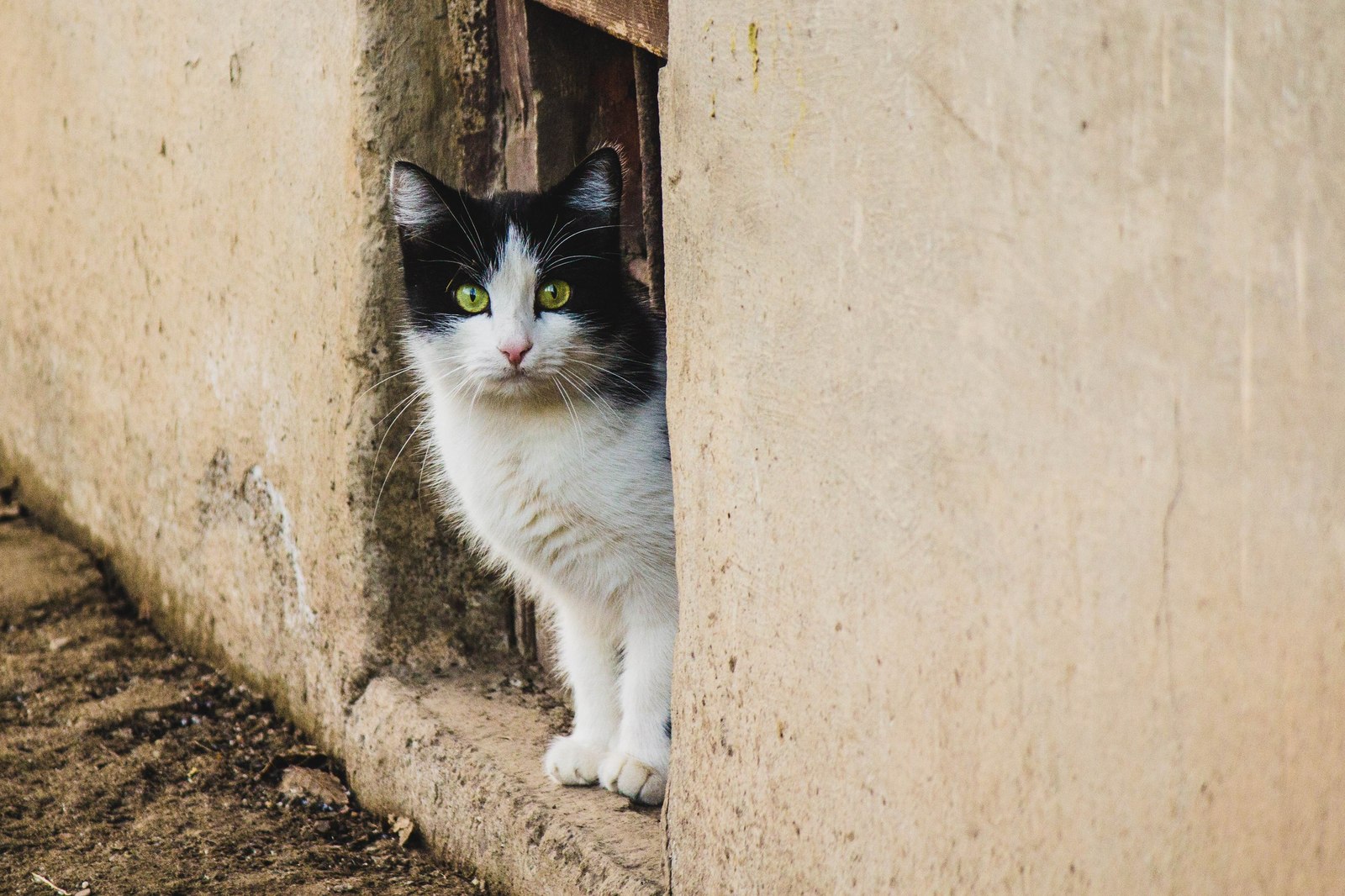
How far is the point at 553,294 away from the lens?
2434 millimetres

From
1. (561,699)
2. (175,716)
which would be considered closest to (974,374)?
(561,699)

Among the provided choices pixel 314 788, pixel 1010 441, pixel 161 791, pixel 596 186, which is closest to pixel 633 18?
pixel 596 186

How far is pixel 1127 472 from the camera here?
3.79ft

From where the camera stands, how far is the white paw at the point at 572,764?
2375mm

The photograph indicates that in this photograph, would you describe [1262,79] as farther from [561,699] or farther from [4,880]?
[4,880]

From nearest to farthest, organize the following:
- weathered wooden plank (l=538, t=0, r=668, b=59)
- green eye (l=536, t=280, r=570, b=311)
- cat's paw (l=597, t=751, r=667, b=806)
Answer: weathered wooden plank (l=538, t=0, r=668, b=59)
cat's paw (l=597, t=751, r=667, b=806)
green eye (l=536, t=280, r=570, b=311)

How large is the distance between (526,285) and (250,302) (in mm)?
957

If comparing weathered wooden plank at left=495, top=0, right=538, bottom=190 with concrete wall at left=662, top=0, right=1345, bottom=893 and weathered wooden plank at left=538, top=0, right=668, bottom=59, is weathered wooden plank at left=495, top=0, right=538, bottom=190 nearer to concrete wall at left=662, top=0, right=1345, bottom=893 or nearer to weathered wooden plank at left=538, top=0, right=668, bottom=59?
weathered wooden plank at left=538, top=0, right=668, bottom=59

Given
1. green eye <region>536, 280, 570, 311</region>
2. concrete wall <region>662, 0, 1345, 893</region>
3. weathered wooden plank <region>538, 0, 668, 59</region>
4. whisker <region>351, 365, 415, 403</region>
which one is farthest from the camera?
whisker <region>351, 365, 415, 403</region>

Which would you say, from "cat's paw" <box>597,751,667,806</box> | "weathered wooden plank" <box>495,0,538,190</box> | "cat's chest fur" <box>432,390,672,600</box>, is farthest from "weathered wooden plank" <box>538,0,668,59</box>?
"cat's paw" <box>597,751,667,806</box>

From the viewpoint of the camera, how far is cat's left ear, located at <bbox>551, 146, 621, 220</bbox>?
233 centimetres

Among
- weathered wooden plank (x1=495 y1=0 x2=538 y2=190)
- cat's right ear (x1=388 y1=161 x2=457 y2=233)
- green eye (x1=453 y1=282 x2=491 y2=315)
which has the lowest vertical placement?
green eye (x1=453 y1=282 x2=491 y2=315)

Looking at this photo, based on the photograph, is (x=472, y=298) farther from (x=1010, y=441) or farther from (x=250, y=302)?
(x=1010, y=441)

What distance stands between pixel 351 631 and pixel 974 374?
186 centimetres
